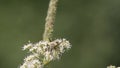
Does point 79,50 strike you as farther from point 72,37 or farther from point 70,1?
point 70,1

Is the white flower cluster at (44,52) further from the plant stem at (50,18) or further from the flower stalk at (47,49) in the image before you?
the plant stem at (50,18)

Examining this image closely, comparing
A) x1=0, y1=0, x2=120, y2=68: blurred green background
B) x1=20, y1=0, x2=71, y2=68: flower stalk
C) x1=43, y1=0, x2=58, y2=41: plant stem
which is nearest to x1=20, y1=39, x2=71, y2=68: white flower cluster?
x1=20, y1=0, x2=71, y2=68: flower stalk

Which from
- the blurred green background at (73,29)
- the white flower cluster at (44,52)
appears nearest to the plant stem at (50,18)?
the white flower cluster at (44,52)

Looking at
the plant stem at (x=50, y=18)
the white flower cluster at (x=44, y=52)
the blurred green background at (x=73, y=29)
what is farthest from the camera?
the blurred green background at (x=73, y=29)

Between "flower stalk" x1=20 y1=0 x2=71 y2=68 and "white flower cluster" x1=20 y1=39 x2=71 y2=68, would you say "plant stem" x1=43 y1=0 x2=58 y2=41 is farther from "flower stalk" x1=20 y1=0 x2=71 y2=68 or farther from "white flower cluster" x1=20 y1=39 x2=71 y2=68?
"white flower cluster" x1=20 y1=39 x2=71 y2=68

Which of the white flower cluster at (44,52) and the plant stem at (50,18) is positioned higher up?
the plant stem at (50,18)

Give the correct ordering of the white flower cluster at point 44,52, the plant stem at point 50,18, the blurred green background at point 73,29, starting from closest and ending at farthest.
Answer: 1. the plant stem at point 50,18
2. the white flower cluster at point 44,52
3. the blurred green background at point 73,29

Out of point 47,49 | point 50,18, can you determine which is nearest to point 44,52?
point 47,49
